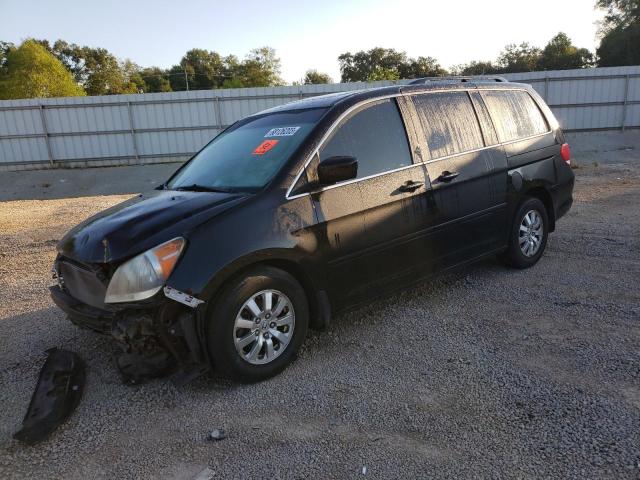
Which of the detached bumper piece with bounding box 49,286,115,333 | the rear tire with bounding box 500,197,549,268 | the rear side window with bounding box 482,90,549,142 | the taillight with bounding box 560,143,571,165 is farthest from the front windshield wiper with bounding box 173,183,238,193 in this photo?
the taillight with bounding box 560,143,571,165

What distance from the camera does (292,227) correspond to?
328cm

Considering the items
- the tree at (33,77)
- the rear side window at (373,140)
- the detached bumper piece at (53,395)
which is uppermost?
the tree at (33,77)

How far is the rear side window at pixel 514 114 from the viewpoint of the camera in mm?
4848

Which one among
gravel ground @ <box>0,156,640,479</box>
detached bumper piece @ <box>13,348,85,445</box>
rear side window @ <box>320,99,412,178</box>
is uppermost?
rear side window @ <box>320,99,412,178</box>

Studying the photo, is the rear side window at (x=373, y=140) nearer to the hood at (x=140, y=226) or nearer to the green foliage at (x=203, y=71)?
the hood at (x=140, y=226)

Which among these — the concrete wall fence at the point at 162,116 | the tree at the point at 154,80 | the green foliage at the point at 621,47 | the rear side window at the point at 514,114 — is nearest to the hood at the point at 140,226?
the rear side window at the point at 514,114

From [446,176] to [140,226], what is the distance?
2.53m

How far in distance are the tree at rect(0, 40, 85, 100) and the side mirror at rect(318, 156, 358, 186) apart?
1288 inches

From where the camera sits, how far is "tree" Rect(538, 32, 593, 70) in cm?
4709

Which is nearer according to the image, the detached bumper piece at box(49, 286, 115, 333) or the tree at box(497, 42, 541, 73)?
the detached bumper piece at box(49, 286, 115, 333)

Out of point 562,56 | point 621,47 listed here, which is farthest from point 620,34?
point 562,56

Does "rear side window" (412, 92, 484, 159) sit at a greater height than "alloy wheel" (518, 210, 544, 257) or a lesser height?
greater

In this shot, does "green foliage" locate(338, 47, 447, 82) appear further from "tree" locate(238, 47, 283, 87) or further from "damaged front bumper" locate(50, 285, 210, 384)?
"damaged front bumper" locate(50, 285, 210, 384)

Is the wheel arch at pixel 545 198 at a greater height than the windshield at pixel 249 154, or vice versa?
the windshield at pixel 249 154
